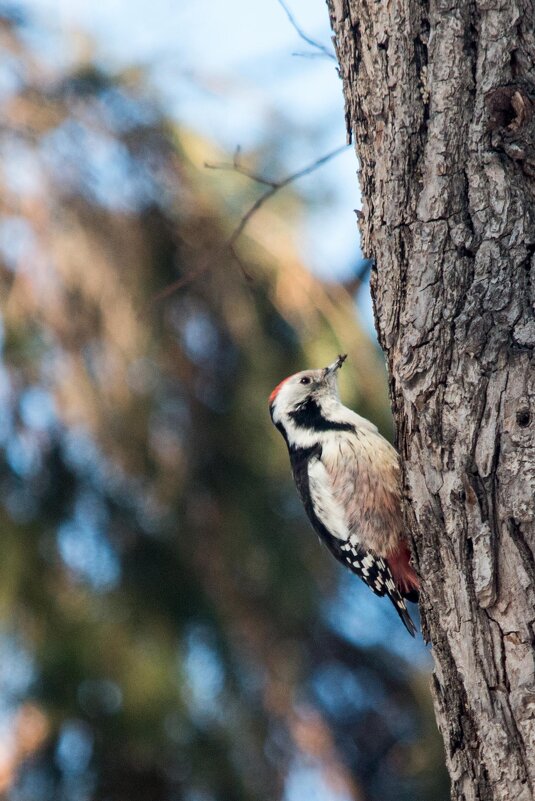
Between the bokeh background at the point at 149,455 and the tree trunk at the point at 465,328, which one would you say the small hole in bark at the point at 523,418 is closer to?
the tree trunk at the point at 465,328

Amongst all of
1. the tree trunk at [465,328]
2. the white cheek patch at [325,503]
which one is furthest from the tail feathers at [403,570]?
the tree trunk at [465,328]

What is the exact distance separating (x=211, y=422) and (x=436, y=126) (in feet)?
11.5

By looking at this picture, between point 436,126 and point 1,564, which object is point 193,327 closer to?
point 1,564

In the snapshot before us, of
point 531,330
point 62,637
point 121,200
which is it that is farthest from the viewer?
point 121,200

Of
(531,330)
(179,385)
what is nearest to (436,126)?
(531,330)

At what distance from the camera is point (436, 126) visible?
97.2 inches

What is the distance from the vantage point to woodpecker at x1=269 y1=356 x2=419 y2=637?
3.96 meters

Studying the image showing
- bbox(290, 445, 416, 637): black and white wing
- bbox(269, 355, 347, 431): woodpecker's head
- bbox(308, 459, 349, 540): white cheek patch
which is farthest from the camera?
bbox(269, 355, 347, 431): woodpecker's head

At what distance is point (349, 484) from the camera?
408 centimetres

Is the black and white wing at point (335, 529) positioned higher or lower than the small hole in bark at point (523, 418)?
higher

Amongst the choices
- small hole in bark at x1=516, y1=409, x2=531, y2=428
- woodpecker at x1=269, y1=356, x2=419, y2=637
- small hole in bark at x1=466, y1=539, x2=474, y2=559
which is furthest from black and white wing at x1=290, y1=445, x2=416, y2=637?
small hole in bark at x1=516, y1=409, x2=531, y2=428

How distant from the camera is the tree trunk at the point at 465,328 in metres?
2.23

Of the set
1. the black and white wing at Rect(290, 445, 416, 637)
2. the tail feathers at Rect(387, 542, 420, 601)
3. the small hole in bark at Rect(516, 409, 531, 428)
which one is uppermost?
the black and white wing at Rect(290, 445, 416, 637)

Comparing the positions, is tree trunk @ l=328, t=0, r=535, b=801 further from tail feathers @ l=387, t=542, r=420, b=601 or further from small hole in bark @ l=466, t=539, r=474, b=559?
tail feathers @ l=387, t=542, r=420, b=601
